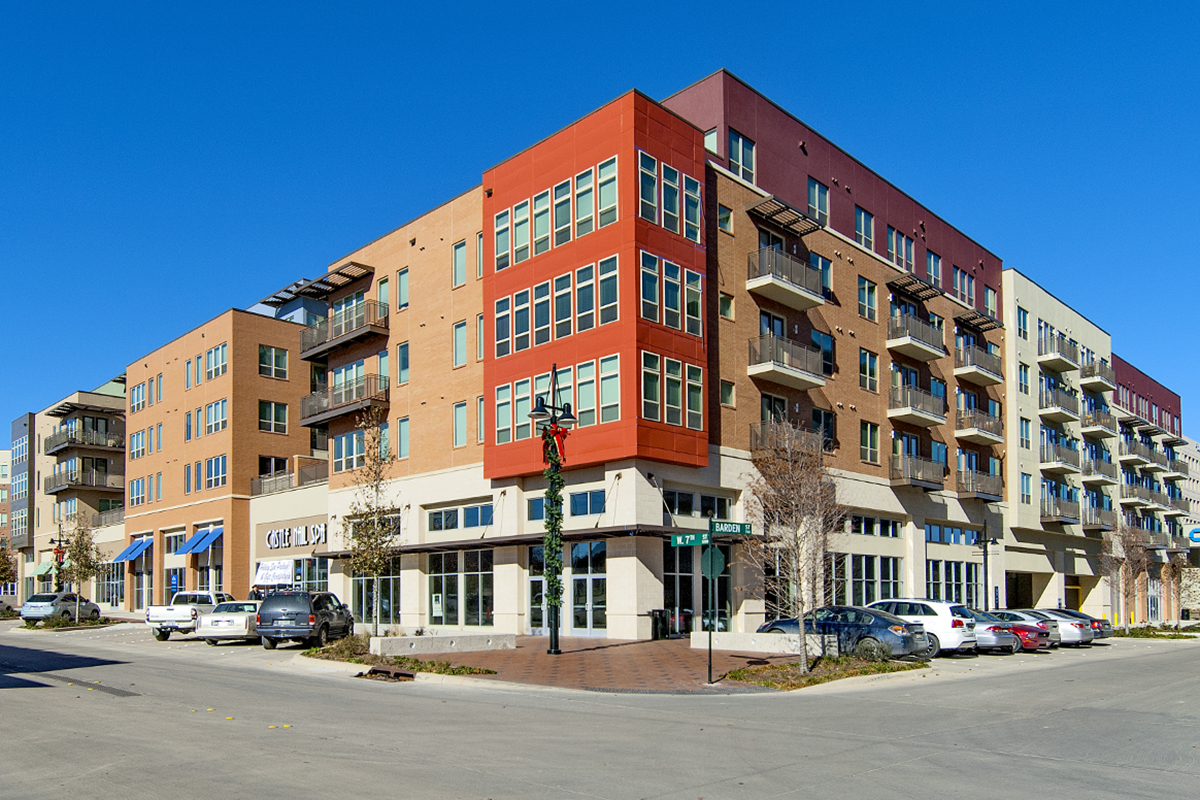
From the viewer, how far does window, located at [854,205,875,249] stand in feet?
152

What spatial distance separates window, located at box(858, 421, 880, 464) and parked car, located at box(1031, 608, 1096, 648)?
9.21 metres

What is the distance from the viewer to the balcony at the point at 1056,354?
60.0 metres

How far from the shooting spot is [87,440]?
249 ft

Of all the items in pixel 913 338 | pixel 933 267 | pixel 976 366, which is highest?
pixel 933 267

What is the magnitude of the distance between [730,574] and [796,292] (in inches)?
430

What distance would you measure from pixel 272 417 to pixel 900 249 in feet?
115

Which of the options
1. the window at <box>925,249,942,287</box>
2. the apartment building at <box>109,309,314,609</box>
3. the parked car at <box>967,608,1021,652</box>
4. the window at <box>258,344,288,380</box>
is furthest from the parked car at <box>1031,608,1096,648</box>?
the window at <box>258,344,288,380</box>

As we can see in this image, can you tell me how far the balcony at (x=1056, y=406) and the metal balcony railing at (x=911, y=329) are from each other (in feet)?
51.8

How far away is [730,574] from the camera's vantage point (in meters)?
36.0

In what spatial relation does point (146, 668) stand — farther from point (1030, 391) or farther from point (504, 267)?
point (1030, 391)

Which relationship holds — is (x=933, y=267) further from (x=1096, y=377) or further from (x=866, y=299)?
(x=1096, y=377)

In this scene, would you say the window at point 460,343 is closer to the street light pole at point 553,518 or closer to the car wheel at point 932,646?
the street light pole at point 553,518

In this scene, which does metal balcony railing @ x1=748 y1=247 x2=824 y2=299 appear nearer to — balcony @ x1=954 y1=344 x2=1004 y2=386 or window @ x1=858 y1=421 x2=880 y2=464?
window @ x1=858 y1=421 x2=880 y2=464

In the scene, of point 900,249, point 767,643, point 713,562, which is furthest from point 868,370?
point 713,562
